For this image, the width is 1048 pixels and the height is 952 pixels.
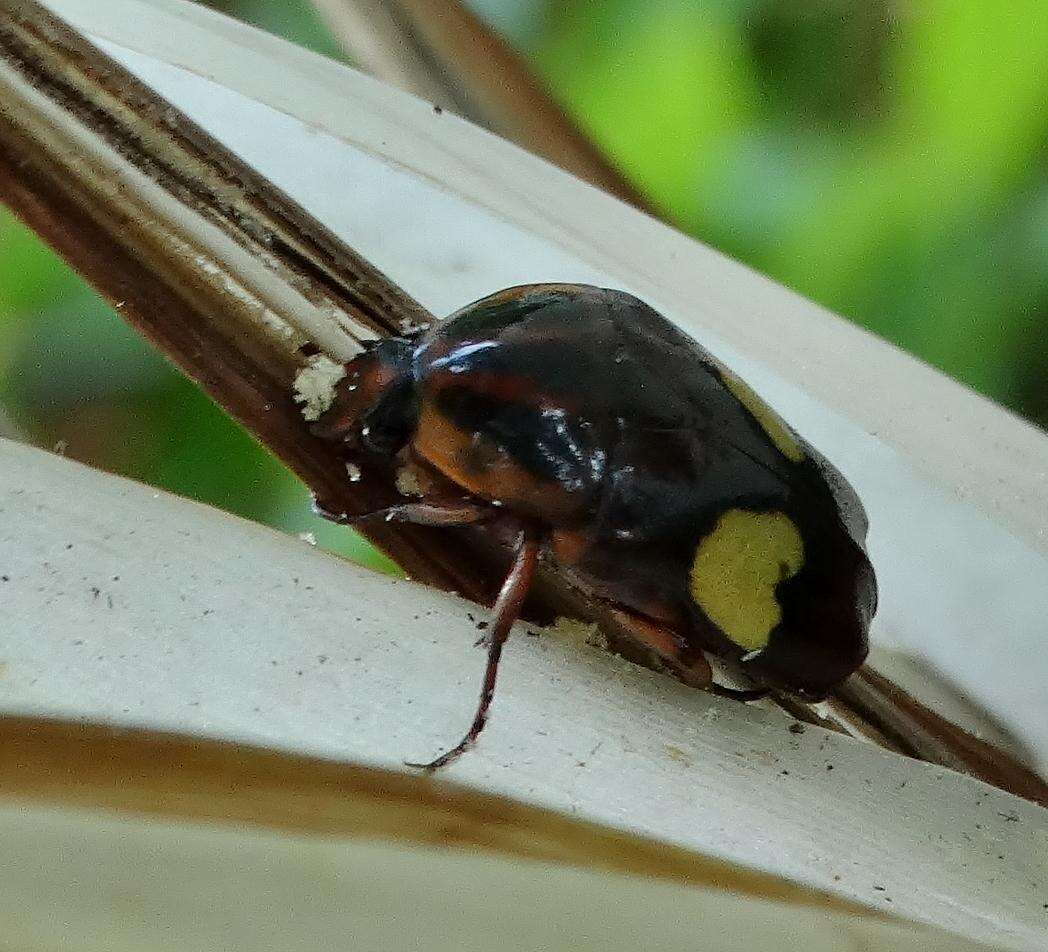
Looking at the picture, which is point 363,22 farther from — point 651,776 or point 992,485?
point 651,776

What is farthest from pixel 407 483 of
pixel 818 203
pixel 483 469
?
pixel 818 203

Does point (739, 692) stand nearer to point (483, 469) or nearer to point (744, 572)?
point (744, 572)

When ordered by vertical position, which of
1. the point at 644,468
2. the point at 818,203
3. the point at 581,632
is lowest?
the point at 581,632

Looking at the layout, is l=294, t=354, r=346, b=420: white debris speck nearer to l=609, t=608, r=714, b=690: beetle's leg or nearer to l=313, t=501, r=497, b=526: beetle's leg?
l=313, t=501, r=497, b=526: beetle's leg

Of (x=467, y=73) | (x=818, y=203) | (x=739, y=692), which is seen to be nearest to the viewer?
(x=739, y=692)

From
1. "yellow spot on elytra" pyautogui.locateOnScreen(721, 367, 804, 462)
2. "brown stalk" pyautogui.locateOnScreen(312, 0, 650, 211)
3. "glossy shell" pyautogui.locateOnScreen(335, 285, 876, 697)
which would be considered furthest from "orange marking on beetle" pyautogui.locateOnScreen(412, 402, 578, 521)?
"brown stalk" pyautogui.locateOnScreen(312, 0, 650, 211)

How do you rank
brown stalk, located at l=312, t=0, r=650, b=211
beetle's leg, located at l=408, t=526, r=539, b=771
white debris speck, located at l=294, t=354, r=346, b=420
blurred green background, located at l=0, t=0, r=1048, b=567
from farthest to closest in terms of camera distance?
blurred green background, located at l=0, t=0, r=1048, b=567 → brown stalk, located at l=312, t=0, r=650, b=211 → white debris speck, located at l=294, t=354, r=346, b=420 → beetle's leg, located at l=408, t=526, r=539, b=771

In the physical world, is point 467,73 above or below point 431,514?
above
